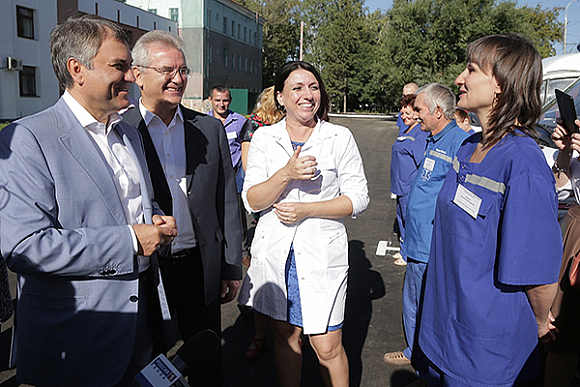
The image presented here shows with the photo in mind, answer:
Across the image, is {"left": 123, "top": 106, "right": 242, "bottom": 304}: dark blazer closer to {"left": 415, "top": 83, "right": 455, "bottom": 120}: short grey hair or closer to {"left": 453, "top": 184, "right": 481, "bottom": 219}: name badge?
{"left": 453, "top": 184, "right": 481, "bottom": 219}: name badge

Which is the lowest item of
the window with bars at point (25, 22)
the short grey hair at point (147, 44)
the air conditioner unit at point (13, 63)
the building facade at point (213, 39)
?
the short grey hair at point (147, 44)

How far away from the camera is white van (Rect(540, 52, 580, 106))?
8.95 m

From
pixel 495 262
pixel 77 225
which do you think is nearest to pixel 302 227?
pixel 495 262

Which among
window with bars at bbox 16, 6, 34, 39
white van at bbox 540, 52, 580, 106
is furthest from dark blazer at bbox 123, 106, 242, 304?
window with bars at bbox 16, 6, 34, 39

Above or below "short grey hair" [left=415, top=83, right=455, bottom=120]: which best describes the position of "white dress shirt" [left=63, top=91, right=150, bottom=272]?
below

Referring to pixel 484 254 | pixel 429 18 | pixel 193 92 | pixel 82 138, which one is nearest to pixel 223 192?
pixel 82 138

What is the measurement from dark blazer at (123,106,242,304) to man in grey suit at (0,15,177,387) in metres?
0.51

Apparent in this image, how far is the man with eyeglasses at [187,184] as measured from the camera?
2.63m

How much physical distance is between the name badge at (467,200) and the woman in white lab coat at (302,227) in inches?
28.7

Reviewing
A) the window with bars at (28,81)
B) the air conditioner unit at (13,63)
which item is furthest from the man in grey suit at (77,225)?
the window with bars at (28,81)

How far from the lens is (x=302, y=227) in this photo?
280 cm

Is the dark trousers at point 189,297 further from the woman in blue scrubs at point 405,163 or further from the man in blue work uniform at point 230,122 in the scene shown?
the man in blue work uniform at point 230,122

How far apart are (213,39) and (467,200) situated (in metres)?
47.0

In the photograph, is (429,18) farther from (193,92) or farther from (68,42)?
(68,42)
